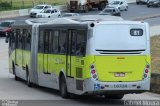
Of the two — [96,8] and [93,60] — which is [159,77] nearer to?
[93,60]

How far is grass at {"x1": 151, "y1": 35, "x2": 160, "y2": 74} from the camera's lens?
1098 inches

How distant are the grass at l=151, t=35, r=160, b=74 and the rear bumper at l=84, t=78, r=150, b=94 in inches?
280

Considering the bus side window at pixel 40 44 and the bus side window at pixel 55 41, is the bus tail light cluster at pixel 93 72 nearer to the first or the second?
the bus side window at pixel 55 41

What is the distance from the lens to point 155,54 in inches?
1372

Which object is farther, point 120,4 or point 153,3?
point 153,3

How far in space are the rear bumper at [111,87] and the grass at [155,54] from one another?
280 inches

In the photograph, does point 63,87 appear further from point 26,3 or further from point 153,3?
point 26,3

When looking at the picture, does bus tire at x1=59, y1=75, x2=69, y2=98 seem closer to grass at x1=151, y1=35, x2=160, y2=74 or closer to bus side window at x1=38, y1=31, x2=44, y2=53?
bus side window at x1=38, y1=31, x2=44, y2=53

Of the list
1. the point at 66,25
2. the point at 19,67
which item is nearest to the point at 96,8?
the point at 19,67

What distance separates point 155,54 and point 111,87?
16.2 m

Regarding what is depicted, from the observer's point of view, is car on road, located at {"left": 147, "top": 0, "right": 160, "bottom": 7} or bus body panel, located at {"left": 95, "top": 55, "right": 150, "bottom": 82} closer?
bus body panel, located at {"left": 95, "top": 55, "right": 150, "bottom": 82}

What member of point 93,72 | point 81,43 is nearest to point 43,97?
point 81,43

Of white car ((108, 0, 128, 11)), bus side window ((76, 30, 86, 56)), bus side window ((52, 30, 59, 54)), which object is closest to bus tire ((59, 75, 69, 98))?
bus side window ((52, 30, 59, 54))

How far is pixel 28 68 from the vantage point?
2684 cm
